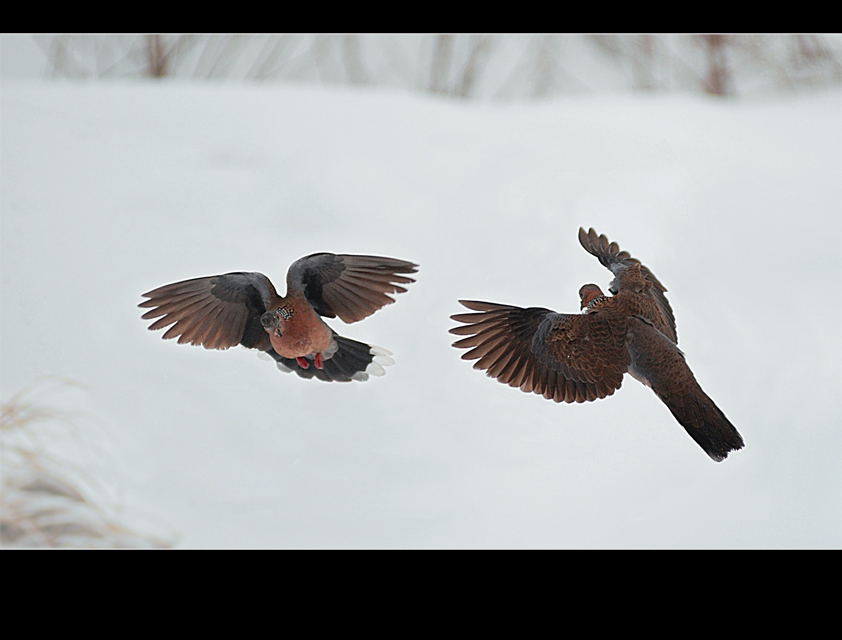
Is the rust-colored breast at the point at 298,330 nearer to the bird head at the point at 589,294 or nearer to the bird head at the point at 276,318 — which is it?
the bird head at the point at 276,318

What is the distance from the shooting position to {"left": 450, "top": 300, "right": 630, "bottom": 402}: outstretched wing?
116 centimetres

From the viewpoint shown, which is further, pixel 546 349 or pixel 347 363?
pixel 347 363

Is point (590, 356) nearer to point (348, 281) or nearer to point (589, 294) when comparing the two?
point (589, 294)

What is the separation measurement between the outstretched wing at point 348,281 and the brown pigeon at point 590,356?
141 millimetres

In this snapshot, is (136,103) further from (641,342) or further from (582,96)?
(641,342)

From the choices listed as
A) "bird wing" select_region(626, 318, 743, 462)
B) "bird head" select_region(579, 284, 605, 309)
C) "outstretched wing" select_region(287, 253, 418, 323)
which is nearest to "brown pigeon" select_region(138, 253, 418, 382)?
"outstretched wing" select_region(287, 253, 418, 323)

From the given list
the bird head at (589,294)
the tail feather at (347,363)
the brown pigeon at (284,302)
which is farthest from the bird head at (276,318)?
the bird head at (589,294)

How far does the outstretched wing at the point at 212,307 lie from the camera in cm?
123

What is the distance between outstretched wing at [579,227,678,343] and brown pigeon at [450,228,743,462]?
0.11ft

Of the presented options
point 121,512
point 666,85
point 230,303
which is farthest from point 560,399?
point 666,85

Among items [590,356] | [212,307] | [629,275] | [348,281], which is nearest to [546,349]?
[590,356]

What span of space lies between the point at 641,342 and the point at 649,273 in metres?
0.20

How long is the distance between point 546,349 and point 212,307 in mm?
548

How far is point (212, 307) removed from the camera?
124 centimetres
